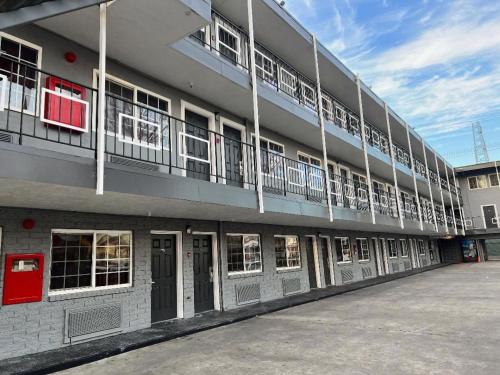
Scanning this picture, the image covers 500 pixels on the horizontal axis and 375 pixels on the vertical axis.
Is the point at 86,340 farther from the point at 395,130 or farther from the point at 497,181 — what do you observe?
the point at 497,181

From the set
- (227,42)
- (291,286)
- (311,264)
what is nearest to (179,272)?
(291,286)

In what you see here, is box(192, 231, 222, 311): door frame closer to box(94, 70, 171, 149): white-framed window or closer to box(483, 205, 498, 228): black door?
box(94, 70, 171, 149): white-framed window

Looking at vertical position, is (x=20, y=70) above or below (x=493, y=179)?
below

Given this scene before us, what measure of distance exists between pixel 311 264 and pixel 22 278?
1184 cm

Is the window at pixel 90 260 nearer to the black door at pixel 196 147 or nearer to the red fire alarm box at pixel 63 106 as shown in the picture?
the red fire alarm box at pixel 63 106

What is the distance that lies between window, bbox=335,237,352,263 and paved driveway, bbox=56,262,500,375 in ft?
23.7

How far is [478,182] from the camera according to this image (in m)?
37.5

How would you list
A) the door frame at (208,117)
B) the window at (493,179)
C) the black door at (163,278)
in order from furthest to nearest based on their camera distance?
the window at (493,179), the door frame at (208,117), the black door at (163,278)

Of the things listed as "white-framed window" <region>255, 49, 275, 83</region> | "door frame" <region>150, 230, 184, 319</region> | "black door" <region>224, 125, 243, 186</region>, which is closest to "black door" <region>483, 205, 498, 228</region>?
"white-framed window" <region>255, 49, 275, 83</region>

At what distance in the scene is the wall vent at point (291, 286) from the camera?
13.5 metres

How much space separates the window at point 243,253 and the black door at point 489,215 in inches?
1324

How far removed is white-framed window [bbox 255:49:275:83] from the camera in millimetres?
12973

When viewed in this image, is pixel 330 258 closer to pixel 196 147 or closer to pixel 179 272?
pixel 179 272

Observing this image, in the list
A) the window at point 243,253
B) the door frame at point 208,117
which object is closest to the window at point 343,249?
the window at point 243,253
